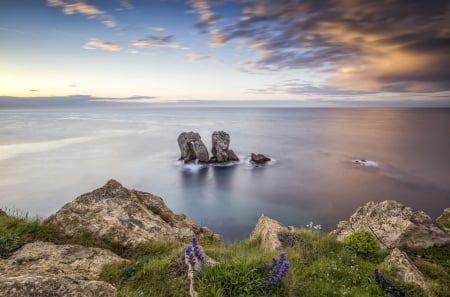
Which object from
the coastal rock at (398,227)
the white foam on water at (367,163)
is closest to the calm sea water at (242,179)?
the white foam on water at (367,163)

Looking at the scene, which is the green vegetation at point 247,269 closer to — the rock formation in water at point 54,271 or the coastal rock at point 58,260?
the coastal rock at point 58,260

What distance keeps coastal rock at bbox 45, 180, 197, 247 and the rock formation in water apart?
1.15m

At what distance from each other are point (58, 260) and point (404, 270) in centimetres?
862

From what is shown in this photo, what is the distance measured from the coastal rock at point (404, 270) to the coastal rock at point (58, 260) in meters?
7.20

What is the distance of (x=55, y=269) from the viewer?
5383mm

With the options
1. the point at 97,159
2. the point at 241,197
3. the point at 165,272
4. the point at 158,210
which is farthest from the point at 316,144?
the point at 165,272

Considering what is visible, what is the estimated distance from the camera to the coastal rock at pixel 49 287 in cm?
339

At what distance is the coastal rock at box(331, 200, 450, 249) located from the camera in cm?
956

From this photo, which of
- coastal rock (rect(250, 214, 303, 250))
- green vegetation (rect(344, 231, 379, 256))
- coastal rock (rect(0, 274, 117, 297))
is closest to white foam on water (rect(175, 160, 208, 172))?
coastal rock (rect(250, 214, 303, 250))

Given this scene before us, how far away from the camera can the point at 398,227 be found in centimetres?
1008

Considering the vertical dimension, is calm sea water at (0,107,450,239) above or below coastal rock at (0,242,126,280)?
below

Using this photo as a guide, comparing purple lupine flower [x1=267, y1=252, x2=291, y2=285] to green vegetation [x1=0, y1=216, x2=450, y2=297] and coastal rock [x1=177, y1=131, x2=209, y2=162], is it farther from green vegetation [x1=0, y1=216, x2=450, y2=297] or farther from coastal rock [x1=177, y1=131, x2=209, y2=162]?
coastal rock [x1=177, y1=131, x2=209, y2=162]

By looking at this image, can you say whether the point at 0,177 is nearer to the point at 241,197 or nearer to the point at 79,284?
the point at 241,197

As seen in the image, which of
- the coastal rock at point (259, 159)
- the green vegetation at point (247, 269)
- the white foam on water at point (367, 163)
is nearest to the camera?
the green vegetation at point (247, 269)
